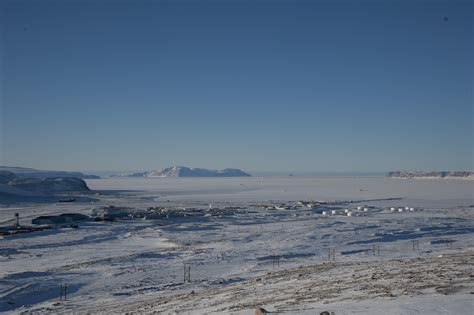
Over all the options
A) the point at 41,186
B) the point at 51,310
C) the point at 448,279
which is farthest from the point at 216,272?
the point at 41,186

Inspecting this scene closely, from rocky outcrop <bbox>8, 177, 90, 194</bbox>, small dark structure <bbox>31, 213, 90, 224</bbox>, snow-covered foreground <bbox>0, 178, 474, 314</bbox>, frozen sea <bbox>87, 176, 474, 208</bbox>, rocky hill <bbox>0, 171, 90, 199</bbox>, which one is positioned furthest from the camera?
rocky outcrop <bbox>8, 177, 90, 194</bbox>

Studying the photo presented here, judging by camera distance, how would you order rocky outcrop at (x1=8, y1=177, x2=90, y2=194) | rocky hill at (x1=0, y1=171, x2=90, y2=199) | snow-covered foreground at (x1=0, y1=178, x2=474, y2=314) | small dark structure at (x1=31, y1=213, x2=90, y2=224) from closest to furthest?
snow-covered foreground at (x1=0, y1=178, x2=474, y2=314), small dark structure at (x1=31, y1=213, x2=90, y2=224), rocky hill at (x1=0, y1=171, x2=90, y2=199), rocky outcrop at (x1=8, y1=177, x2=90, y2=194)

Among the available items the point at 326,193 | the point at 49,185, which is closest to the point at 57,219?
the point at 326,193

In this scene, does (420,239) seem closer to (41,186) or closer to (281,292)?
(281,292)

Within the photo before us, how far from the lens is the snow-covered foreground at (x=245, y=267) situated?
11567 mm

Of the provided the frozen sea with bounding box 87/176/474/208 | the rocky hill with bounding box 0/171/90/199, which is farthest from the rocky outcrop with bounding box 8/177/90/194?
the frozen sea with bounding box 87/176/474/208

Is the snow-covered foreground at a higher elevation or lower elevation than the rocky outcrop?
lower

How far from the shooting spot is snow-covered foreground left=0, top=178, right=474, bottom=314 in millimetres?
11567

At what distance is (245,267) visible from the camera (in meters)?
19.0

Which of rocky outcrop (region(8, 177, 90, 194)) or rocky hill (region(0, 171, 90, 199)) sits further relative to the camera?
rocky outcrop (region(8, 177, 90, 194))

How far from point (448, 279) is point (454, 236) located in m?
17.1

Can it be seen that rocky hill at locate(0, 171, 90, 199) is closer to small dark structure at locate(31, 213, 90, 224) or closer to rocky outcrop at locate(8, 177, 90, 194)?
rocky outcrop at locate(8, 177, 90, 194)

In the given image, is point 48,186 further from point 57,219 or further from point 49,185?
point 57,219

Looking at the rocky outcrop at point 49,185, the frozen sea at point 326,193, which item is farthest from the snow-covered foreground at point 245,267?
the rocky outcrop at point 49,185
